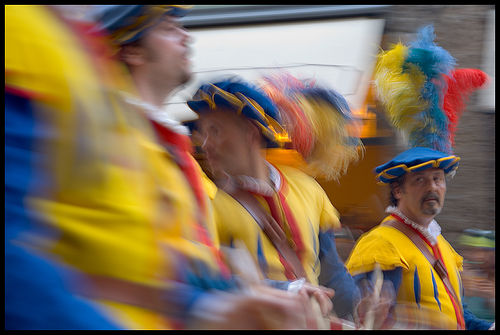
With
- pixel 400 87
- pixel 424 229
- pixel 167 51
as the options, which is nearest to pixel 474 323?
pixel 424 229

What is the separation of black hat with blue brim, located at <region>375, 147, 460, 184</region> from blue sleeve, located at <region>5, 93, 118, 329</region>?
248cm

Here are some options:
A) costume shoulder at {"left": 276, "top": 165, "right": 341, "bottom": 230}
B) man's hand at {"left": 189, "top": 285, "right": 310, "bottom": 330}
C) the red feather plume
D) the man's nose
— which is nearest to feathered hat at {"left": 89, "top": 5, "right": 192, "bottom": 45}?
man's hand at {"left": 189, "top": 285, "right": 310, "bottom": 330}

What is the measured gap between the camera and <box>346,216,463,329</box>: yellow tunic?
→ 2.83 m

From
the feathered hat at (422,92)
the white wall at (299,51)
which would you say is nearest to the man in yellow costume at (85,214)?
the feathered hat at (422,92)

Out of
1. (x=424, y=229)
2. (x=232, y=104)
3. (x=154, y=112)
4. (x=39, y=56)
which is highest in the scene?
(x=39, y=56)

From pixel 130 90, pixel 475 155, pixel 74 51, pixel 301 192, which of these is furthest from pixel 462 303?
pixel 74 51

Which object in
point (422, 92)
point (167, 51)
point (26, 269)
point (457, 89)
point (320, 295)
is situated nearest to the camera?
point (26, 269)

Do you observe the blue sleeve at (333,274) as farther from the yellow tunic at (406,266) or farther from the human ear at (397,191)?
the human ear at (397,191)

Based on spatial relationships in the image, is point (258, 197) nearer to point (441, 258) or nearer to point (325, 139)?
point (325, 139)

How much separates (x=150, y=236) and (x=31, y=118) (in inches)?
10.1

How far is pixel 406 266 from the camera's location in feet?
9.48

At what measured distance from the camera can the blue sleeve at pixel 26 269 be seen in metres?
0.91

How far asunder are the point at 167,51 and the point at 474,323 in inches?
83.1

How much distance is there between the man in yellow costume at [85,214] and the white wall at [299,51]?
11.9 ft
